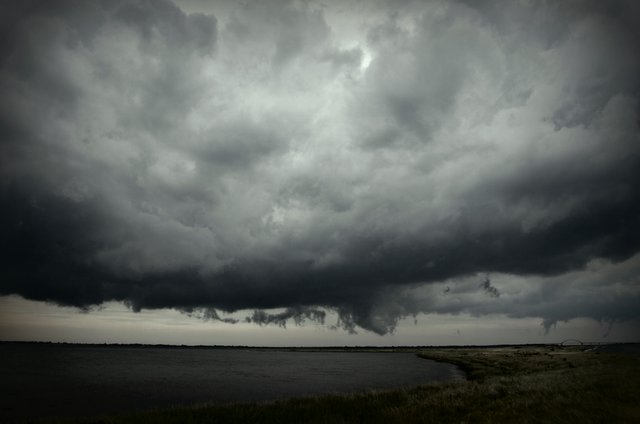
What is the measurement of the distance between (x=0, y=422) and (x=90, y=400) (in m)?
14.9

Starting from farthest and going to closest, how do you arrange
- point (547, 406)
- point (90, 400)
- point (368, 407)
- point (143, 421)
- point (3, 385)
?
point (3, 385), point (90, 400), point (368, 407), point (143, 421), point (547, 406)

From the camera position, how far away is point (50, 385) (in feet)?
216

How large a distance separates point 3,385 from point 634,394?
3310 inches

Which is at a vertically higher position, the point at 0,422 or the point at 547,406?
the point at 547,406

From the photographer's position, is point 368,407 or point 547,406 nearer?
point 547,406

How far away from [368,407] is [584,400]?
53.7ft

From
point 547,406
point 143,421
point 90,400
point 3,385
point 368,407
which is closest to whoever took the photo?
point 547,406

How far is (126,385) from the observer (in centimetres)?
6706

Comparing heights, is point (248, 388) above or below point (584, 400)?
below

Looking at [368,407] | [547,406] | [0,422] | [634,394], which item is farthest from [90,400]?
[634,394]

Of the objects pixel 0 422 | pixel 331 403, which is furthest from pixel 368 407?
pixel 0 422

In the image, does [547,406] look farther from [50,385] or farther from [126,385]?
[50,385]

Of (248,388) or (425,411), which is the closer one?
(425,411)

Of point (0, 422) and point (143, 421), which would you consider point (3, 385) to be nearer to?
point (0, 422)
